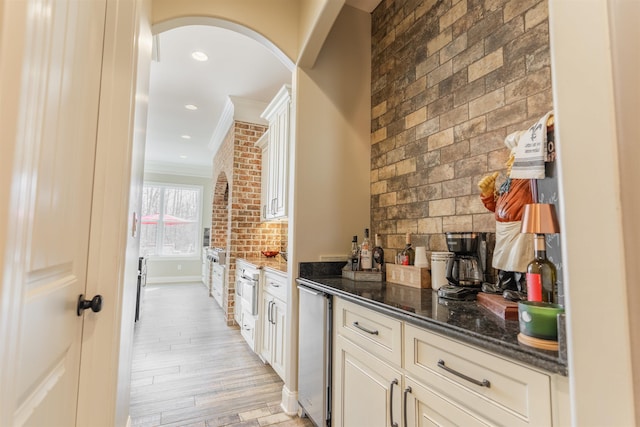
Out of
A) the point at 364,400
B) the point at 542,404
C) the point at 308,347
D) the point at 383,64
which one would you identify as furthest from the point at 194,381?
the point at 383,64

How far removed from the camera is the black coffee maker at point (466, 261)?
145 centimetres

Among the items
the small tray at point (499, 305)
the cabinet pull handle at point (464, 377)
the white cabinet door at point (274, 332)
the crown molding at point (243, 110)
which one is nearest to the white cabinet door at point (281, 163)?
the white cabinet door at point (274, 332)

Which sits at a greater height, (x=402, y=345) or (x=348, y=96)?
(x=348, y=96)

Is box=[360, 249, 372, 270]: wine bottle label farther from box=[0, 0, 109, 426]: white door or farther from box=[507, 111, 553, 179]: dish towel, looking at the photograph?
box=[0, 0, 109, 426]: white door

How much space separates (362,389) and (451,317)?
Answer: 63cm

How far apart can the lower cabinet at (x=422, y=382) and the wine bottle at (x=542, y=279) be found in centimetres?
23

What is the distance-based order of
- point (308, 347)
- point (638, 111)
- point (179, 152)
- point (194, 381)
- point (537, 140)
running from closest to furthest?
point (638, 111) → point (537, 140) → point (308, 347) → point (194, 381) → point (179, 152)

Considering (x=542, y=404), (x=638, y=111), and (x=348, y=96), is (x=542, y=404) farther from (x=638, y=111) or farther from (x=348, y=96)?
(x=348, y=96)

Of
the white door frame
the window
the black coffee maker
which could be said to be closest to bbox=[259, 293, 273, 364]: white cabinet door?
the white door frame

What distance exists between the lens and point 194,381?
2.49 metres

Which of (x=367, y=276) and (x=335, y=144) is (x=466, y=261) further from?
(x=335, y=144)

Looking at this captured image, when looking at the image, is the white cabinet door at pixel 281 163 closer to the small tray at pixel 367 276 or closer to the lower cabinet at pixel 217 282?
the small tray at pixel 367 276

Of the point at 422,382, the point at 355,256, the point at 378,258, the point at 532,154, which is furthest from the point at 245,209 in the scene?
the point at 532,154

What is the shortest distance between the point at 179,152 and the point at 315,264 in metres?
5.79
